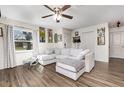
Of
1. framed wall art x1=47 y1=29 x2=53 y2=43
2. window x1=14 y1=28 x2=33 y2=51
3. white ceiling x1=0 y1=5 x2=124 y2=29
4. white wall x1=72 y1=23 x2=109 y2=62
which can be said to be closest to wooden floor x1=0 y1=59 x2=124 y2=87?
window x1=14 y1=28 x2=33 y2=51

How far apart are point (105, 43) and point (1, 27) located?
5.07m

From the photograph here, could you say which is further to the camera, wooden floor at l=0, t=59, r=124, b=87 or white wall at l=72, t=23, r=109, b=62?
white wall at l=72, t=23, r=109, b=62

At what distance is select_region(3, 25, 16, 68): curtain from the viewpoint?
3658 mm

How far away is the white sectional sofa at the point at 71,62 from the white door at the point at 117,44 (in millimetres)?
3492

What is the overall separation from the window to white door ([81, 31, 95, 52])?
344 centimetres

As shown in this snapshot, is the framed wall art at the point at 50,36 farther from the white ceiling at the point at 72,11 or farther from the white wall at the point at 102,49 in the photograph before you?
the white wall at the point at 102,49

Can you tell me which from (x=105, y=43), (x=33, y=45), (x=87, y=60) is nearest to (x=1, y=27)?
(x=33, y=45)

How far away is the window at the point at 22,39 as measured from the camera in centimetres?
422

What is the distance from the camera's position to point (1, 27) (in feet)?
11.7

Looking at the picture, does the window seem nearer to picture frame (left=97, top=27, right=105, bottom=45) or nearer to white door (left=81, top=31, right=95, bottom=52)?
white door (left=81, top=31, right=95, bottom=52)

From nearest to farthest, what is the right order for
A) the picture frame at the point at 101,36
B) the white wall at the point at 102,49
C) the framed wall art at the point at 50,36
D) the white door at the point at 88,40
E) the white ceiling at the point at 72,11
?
the white ceiling at the point at 72,11 → the white wall at the point at 102,49 → the picture frame at the point at 101,36 → the white door at the point at 88,40 → the framed wall art at the point at 50,36

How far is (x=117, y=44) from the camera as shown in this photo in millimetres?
5930

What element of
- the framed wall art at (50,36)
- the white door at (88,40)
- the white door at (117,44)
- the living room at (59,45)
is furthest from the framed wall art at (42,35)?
the white door at (117,44)
